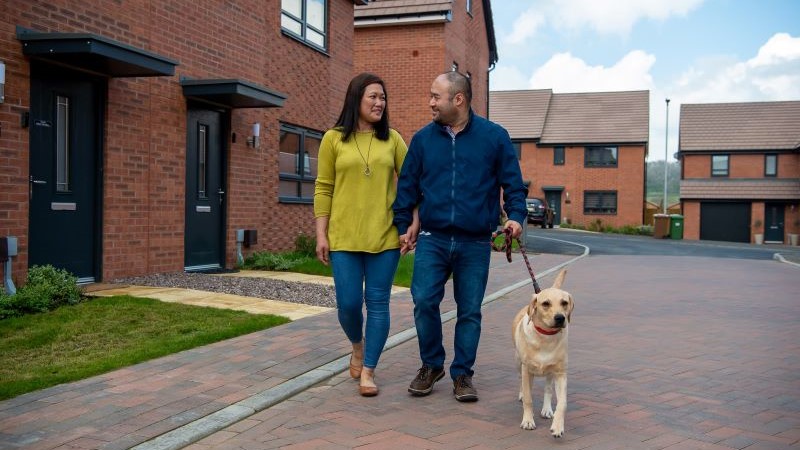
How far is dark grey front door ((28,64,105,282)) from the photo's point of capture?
858 cm

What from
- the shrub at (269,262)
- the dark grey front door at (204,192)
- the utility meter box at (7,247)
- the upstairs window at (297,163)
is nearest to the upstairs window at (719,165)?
the upstairs window at (297,163)

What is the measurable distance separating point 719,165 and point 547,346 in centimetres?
4557

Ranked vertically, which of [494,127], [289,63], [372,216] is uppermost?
[289,63]

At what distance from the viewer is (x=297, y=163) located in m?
14.9

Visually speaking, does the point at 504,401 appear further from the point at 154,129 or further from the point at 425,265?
the point at 154,129

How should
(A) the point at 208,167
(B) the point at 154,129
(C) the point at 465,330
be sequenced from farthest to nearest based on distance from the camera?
(A) the point at 208,167, (B) the point at 154,129, (C) the point at 465,330

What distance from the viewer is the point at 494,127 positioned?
4.96 m

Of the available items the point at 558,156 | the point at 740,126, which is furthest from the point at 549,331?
the point at 740,126

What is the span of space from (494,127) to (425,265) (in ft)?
3.34

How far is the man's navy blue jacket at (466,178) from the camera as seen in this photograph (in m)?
4.84

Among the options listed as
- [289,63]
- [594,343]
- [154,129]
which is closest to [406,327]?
[594,343]

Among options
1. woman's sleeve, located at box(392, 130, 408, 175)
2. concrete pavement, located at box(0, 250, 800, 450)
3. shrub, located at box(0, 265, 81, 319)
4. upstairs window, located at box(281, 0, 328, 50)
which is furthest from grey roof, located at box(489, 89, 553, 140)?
woman's sleeve, located at box(392, 130, 408, 175)

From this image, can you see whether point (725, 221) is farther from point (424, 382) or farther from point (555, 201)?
point (424, 382)

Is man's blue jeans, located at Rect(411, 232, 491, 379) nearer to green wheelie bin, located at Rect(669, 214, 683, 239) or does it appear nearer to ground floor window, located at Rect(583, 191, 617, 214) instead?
green wheelie bin, located at Rect(669, 214, 683, 239)
